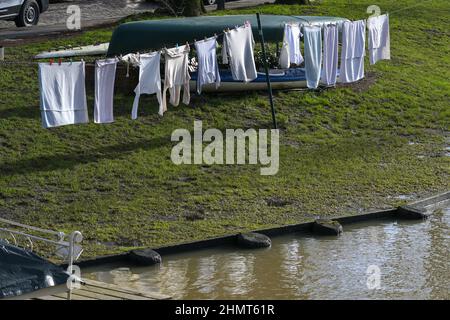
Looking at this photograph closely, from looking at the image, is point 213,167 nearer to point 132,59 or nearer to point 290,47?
point 132,59

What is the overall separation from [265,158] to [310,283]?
18.7 ft

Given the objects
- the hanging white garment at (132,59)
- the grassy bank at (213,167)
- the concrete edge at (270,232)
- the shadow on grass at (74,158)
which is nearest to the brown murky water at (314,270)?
the concrete edge at (270,232)

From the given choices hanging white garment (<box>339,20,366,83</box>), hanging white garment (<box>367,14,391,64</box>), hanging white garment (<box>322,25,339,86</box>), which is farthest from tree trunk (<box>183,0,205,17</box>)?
hanging white garment (<box>322,25,339,86</box>)

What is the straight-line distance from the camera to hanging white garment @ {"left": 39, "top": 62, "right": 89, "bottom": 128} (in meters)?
16.4

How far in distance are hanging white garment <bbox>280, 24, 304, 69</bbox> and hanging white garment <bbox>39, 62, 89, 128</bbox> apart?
5352 mm

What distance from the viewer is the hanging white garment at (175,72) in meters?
18.6

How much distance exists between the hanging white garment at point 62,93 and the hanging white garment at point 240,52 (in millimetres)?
3829

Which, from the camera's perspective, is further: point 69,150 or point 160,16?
point 160,16

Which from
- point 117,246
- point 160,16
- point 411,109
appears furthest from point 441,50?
point 117,246

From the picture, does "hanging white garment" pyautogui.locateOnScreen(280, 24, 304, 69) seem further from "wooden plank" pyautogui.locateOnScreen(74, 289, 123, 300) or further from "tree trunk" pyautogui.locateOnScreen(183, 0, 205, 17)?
"wooden plank" pyautogui.locateOnScreen(74, 289, 123, 300)

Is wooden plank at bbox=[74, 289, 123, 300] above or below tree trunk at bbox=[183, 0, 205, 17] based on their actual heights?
below

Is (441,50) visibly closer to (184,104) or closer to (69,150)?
(184,104)
